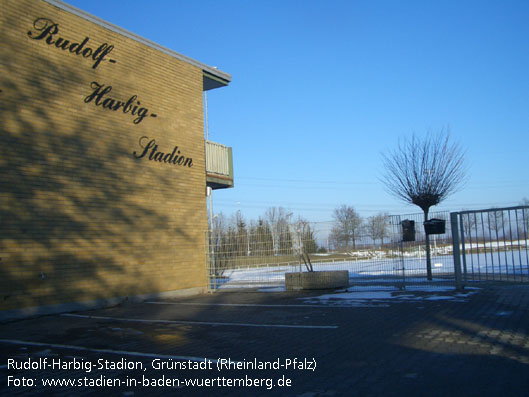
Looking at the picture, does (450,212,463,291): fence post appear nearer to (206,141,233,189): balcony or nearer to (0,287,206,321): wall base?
(0,287,206,321): wall base

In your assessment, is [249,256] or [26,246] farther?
[249,256]

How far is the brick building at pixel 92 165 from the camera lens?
433 inches

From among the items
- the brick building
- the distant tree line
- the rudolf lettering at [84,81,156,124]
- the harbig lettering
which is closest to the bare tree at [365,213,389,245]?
the distant tree line

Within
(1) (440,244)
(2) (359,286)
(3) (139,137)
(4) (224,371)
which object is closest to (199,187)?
(3) (139,137)

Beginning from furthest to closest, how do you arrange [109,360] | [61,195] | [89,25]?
[89,25], [61,195], [109,360]

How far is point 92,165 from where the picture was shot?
12773 mm

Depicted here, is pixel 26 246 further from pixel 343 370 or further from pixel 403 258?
pixel 403 258

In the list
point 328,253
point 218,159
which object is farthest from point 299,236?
point 218,159

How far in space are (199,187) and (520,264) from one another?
33.9 feet

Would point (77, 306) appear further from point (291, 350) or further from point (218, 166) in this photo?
point (218, 166)

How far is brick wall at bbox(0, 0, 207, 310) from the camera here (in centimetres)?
1098

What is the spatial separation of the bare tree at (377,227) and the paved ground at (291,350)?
3557 millimetres

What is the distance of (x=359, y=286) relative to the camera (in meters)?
15.0

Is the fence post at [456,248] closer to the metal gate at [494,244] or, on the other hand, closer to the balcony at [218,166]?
the metal gate at [494,244]
